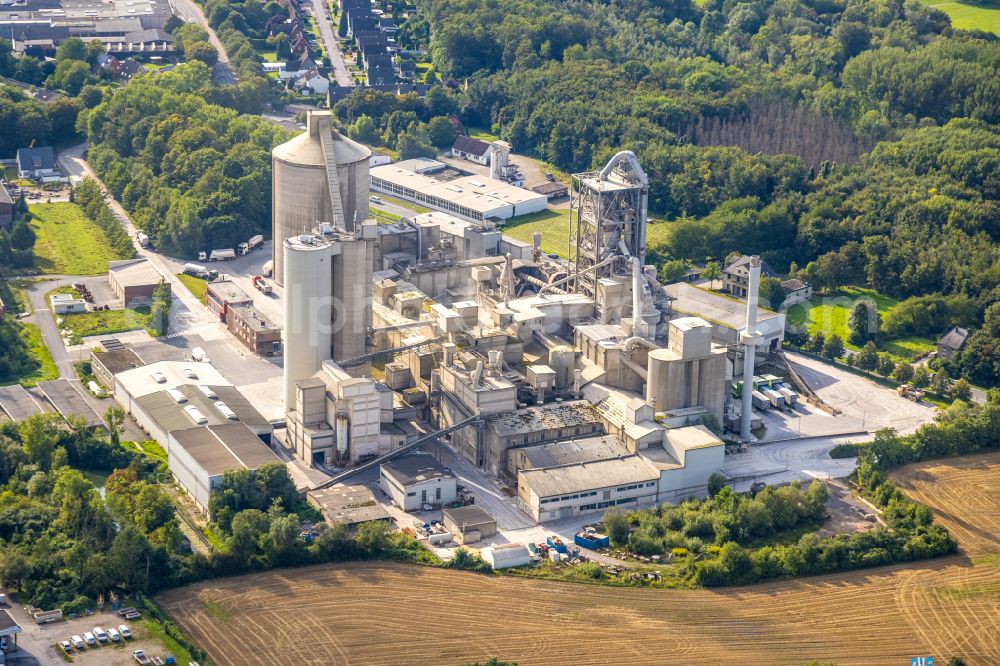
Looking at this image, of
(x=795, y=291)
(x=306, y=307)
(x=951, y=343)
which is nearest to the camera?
(x=306, y=307)

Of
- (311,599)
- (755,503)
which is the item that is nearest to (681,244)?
(755,503)

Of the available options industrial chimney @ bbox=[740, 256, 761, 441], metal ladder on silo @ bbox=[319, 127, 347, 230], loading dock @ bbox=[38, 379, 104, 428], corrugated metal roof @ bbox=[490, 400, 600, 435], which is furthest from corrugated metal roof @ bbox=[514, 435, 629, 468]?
loading dock @ bbox=[38, 379, 104, 428]

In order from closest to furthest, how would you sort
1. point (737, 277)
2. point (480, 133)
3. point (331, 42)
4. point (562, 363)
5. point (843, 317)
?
point (562, 363), point (843, 317), point (737, 277), point (480, 133), point (331, 42)

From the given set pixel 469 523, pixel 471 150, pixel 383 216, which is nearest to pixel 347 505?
pixel 469 523

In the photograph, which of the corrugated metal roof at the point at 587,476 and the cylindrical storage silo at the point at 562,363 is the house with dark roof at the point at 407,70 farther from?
the corrugated metal roof at the point at 587,476

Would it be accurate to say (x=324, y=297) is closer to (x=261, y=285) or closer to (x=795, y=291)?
(x=261, y=285)

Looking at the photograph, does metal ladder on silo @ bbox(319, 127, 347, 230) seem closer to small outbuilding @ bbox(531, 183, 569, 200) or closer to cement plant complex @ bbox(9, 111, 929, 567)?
cement plant complex @ bbox(9, 111, 929, 567)
